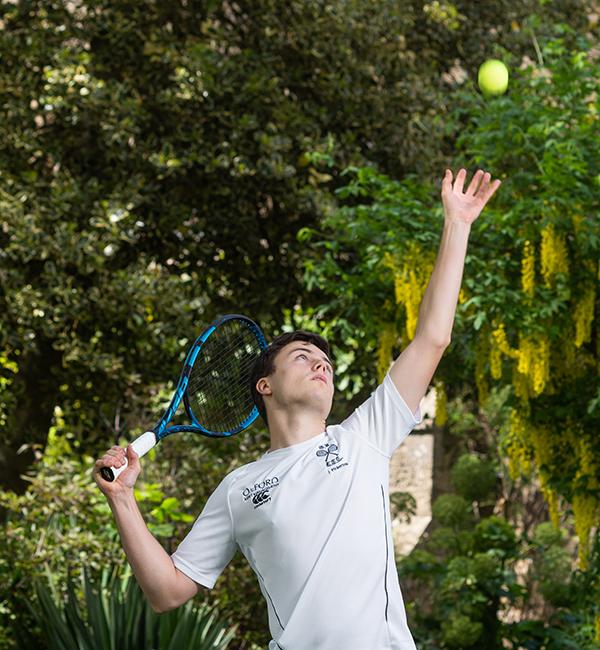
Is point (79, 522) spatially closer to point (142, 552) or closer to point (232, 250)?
point (232, 250)

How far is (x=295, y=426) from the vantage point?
2486 mm

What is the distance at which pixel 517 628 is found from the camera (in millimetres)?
6668

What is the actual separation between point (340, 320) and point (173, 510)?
57.8 inches

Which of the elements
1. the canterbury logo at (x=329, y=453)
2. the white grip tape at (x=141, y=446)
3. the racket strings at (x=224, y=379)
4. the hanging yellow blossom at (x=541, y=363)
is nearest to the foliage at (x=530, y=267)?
the hanging yellow blossom at (x=541, y=363)

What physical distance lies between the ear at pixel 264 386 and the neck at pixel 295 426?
0.06 metres

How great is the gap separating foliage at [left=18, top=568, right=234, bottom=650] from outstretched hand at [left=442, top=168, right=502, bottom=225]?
3.48 m

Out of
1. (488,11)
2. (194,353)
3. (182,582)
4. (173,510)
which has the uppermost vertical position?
(488,11)

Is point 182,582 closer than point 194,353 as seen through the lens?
Yes

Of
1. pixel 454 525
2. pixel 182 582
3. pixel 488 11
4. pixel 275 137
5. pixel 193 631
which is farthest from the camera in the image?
pixel 488 11

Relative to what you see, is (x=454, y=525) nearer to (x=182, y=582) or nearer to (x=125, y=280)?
(x=125, y=280)

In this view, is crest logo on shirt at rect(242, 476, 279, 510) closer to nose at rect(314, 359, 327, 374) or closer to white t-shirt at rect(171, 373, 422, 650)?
white t-shirt at rect(171, 373, 422, 650)

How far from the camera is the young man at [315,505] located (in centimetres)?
221

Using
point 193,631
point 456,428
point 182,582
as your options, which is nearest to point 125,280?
point 193,631

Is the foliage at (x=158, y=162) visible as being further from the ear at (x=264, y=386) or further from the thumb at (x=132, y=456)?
the thumb at (x=132, y=456)
